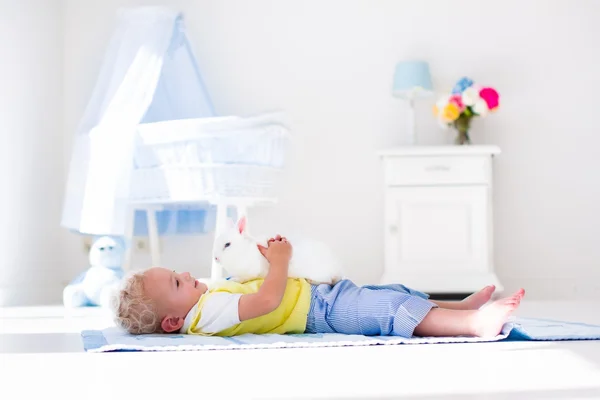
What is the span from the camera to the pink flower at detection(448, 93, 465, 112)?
4481 mm

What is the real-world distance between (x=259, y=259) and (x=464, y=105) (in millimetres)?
2411

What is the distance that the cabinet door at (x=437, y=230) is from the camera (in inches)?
168

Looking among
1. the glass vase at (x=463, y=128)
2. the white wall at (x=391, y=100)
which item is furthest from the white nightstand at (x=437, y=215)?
the white wall at (x=391, y=100)

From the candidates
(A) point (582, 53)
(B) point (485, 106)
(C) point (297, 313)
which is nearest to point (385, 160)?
(B) point (485, 106)

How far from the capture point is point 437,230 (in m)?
4.29

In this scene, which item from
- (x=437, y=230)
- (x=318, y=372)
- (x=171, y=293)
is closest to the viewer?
(x=318, y=372)

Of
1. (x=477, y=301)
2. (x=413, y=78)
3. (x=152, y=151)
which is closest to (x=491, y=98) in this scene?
(x=413, y=78)

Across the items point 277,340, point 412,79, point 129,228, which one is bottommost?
point 277,340

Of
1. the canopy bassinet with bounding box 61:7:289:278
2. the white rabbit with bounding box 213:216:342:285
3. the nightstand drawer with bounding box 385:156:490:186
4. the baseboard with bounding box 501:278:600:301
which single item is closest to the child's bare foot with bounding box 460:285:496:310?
the white rabbit with bounding box 213:216:342:285

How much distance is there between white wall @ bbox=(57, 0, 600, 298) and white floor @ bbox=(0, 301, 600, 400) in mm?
2659

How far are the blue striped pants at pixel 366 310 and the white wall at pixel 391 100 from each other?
2441mm

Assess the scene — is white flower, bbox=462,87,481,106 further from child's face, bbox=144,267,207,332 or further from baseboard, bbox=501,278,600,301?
child's face, bbox=144,267,207,332

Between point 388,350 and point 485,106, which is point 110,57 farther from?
point 388,350

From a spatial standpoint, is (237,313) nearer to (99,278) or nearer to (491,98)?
(99,278)
